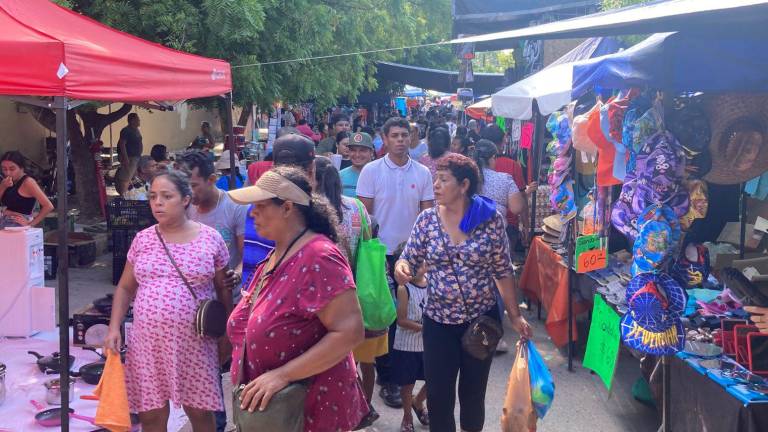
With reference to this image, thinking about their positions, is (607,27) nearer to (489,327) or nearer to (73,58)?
(489,327)

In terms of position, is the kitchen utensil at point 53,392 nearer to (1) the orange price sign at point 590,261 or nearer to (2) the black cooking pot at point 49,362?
(2) the black cooking pot at point 49,362

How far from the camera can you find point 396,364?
4984 mm

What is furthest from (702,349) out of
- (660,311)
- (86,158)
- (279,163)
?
(86,158)

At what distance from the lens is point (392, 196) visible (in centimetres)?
558

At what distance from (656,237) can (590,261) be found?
200cm

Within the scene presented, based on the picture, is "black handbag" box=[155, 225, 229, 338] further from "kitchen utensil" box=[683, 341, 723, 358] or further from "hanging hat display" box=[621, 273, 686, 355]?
"kitchen utensil" box=[683, 341, 723, 358]

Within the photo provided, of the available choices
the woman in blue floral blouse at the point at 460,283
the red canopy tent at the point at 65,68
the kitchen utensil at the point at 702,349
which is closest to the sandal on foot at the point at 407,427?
the woman in blue floral blouse at the point at 460,283

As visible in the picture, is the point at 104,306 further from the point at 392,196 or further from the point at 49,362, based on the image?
the point at 392,196

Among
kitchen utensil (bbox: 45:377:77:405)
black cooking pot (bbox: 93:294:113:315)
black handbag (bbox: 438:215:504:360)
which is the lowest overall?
kitchen utensil (bbox: 45:377:77:405)

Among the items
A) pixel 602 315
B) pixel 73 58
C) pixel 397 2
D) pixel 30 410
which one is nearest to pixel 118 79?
pixel 73 58

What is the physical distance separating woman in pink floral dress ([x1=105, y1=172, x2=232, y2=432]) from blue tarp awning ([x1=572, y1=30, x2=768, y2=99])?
2.51m

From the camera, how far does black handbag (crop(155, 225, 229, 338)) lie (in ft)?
12.2

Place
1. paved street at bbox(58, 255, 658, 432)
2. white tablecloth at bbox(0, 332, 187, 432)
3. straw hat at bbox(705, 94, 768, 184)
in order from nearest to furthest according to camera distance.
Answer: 1. straw hat at bbox(705, 94, 768, 184)
2. white tablecloth at bbox(0, 332, 187, 432)
3. paved street at bbox(58, 255, 658, 432)

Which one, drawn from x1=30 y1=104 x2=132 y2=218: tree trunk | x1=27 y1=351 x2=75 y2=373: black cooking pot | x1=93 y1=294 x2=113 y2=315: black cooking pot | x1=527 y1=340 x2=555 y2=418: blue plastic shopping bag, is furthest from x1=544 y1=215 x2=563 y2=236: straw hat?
x1=30 y1=104 x2=132 y2=218: tree trunk
